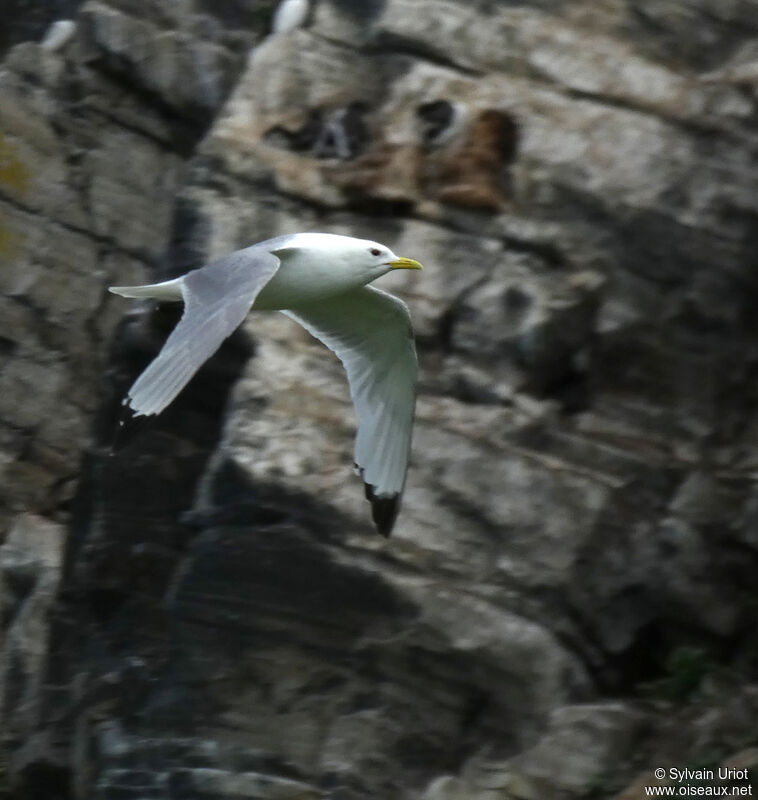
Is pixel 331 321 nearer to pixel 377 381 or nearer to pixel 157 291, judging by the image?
pixel 377 381

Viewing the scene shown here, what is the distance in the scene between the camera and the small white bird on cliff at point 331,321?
182 inches

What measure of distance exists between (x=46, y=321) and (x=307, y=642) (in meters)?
2.40

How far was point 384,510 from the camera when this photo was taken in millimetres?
6043

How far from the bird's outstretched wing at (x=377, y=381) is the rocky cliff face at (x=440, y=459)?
0.30 m

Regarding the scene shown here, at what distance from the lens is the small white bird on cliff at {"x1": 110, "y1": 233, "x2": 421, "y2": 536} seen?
4.62m

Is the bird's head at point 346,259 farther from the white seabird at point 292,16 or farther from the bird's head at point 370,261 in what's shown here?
the white seabird at point 292,16

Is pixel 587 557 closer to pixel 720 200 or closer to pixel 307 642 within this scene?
pixel 307 642

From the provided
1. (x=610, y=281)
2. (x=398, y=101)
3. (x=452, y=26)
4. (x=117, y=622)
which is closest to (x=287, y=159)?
(x=398, y=101)

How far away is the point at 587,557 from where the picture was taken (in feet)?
21.6

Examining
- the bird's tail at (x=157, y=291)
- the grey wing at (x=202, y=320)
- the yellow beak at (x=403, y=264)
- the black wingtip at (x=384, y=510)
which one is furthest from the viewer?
the black wingtip at (x=384, y=510)

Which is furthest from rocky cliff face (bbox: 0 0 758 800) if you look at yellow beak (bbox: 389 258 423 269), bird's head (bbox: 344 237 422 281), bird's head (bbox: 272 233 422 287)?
yellow beak (bbox: 389 258 423 269)

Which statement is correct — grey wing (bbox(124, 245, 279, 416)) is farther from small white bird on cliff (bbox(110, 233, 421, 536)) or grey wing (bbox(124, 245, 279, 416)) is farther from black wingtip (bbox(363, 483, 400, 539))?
black wingtip (bbox(363, 483, 400, 539))

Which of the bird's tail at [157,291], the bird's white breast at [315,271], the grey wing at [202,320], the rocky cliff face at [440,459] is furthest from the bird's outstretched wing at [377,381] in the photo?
the grey wing at [202,320]

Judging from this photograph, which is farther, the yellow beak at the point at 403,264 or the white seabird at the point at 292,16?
the white seabird at the point at 292,16
